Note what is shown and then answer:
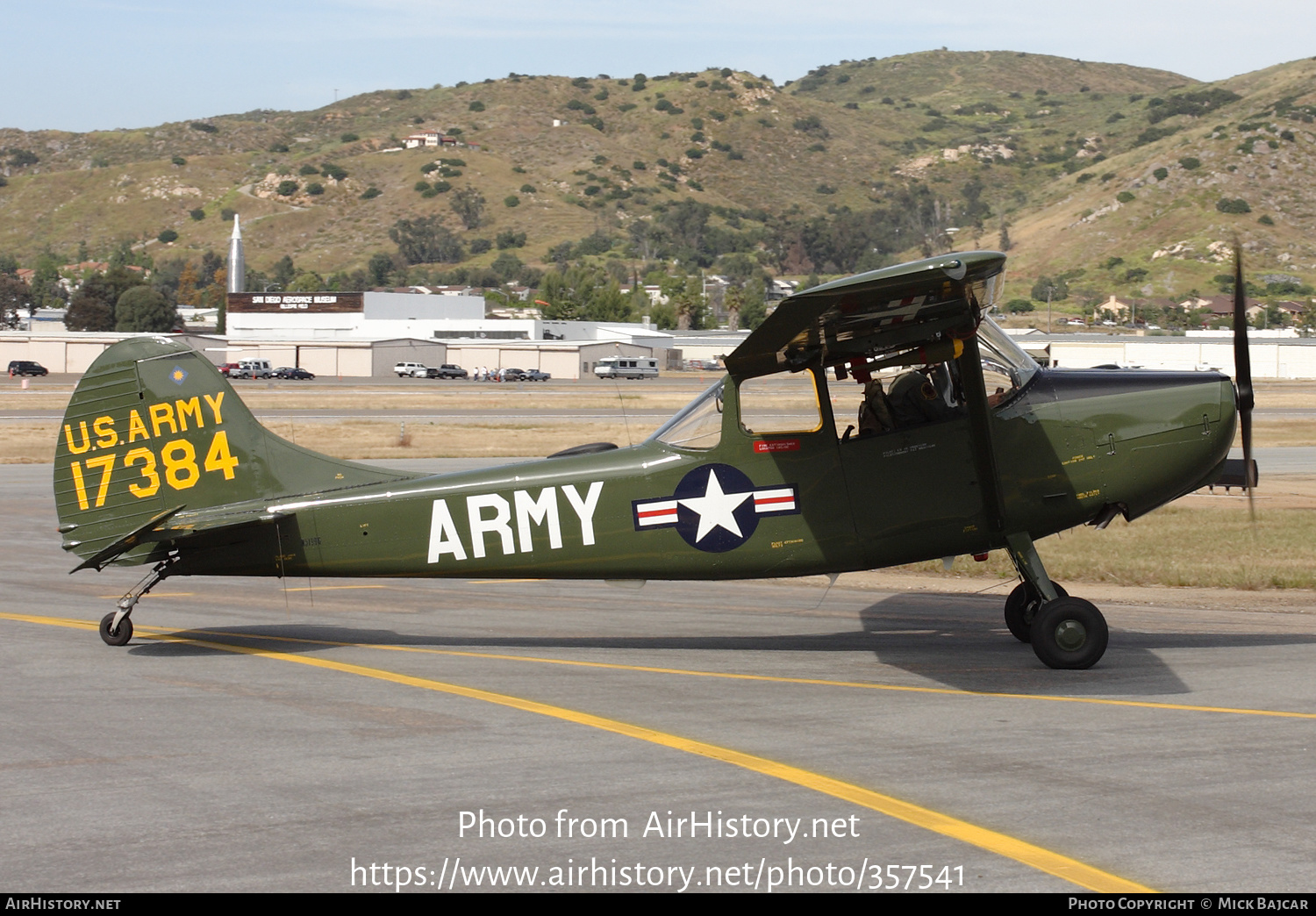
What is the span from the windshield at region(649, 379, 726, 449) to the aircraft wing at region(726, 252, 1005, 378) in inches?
16.6

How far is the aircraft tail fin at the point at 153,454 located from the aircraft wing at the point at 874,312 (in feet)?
11.5

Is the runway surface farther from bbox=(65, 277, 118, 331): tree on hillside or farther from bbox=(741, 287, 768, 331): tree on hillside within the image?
bbox=(65, 277, 118, 331): tree on hillside

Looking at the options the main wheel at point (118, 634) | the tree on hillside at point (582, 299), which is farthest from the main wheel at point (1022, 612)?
the tree on hillside at point (582, 299)

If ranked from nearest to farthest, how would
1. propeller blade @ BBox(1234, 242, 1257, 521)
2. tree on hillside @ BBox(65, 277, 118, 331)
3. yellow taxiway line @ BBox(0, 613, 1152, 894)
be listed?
yellow taxiway line @ BBox(0, 613, 1152, 894), propeller blade @ BBox(1234, 242, 1257, 521), tree on hillside @ BBox(65, 277, 118, 331)

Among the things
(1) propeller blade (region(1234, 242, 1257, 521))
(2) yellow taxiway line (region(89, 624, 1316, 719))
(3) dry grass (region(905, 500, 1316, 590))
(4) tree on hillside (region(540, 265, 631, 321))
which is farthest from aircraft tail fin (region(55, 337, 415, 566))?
(4) tree on hillside (region(540, 265, 631, 321))

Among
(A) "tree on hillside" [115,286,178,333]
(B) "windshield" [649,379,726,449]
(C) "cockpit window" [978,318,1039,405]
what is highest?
(A) "tree on hillside" [115,286,178,333]

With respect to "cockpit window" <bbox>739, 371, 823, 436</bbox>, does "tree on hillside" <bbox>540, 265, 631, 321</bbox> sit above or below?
Result: above

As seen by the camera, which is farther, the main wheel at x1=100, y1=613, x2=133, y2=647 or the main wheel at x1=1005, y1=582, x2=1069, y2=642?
the main wheel at x1=1005, y1=582, x2=1069, y2=642

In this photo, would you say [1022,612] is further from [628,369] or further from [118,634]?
[628,369]

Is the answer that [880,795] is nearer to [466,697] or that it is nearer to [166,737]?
[466,697]

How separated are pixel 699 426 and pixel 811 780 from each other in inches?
169

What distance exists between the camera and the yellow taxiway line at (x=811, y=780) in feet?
18.1

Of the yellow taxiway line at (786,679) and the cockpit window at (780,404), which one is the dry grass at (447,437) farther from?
the cockpit window at (780,404)

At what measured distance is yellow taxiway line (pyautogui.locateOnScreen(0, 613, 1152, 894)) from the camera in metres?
5.53
